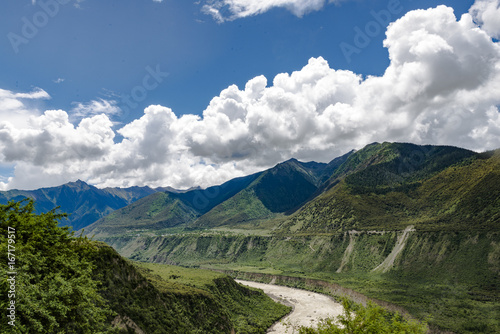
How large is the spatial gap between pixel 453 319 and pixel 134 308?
120 meters

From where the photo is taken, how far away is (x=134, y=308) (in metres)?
56.6

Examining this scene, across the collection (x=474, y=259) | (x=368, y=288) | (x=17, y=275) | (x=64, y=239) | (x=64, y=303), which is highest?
(x=64, y=239)

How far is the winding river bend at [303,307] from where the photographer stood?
397 feet

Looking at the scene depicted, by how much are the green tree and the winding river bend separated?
9554 centimetres

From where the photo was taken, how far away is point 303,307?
495 ft

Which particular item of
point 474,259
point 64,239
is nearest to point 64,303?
point 64,239

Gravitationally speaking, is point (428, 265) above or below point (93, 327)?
below

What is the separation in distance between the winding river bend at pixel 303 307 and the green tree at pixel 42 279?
95.5 m

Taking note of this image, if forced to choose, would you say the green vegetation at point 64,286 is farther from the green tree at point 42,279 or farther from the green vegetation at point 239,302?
the green vegetation at point 239,302

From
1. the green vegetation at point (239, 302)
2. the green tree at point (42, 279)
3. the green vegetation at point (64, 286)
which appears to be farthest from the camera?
the green vegetation at point (239, 302)

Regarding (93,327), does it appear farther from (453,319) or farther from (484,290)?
(484,290)

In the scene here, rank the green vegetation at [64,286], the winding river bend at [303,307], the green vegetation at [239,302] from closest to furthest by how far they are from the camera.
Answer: the green vegetation at [64,286], the green vegetation at [239,302], the winding river bend at [303,307]

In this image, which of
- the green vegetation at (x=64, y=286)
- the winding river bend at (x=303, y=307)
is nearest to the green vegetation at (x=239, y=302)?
the winding river bend at (x=303, y=307)

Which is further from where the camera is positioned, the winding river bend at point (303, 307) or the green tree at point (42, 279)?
the winding river bend at point (303, 307)
